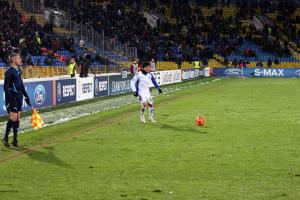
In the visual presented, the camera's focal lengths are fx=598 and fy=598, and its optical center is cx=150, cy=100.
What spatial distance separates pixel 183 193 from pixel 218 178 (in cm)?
126

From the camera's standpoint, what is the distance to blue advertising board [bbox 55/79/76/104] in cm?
2697

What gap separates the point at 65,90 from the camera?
27891mm

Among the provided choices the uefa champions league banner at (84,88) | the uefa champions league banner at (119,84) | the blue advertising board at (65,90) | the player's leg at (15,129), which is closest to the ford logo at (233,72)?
the uefa champions league banner at (119,84)

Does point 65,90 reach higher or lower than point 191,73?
higher

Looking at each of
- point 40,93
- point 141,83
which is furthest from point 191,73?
point 141,83

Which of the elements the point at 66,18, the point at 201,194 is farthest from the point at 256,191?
the point at 66,18

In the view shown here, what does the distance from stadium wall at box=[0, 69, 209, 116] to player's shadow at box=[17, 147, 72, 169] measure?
28.5 feet

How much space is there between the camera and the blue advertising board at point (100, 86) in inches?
1284

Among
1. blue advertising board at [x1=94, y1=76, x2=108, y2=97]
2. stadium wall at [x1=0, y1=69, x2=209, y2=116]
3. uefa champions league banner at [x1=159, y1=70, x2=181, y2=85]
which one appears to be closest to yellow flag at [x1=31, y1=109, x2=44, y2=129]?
stadium wall at [x1=0, y1=69, x2=209, y2=116]

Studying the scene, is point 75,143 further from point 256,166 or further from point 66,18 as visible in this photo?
point 66,18

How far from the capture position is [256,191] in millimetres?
8766

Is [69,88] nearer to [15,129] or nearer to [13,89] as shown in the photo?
[15,129]

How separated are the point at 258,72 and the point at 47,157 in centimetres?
5673

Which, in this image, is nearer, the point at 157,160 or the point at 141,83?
the point at 157,160
